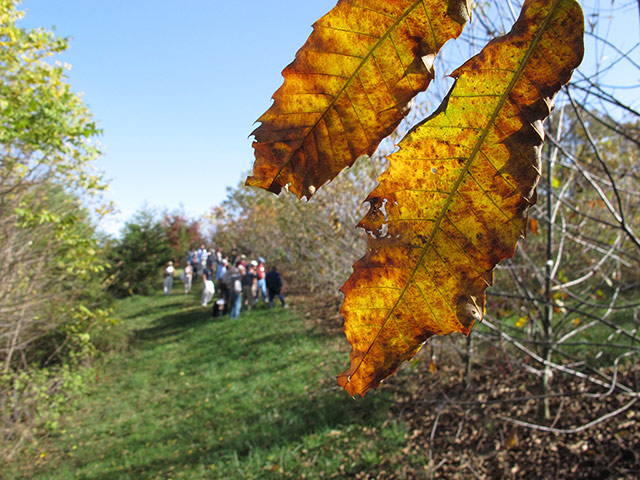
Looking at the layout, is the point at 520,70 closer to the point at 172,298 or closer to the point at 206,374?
the point at 206,374

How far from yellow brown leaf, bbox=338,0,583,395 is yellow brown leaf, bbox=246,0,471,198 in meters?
0.05

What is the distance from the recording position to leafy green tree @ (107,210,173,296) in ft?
68.0

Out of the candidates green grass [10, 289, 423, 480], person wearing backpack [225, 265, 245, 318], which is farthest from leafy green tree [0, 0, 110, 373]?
person wearing backpack [225, 265, 245, 318]

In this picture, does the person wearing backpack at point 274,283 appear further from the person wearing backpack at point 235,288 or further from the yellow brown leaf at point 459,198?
the yellow brown leaf at point 459,198

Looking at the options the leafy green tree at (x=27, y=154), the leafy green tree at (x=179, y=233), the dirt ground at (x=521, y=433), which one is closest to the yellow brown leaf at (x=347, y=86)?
the dirt ground at (x=521, y=433)

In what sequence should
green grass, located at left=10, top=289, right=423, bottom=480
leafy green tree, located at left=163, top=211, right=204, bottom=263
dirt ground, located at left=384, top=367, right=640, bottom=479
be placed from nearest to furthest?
dirt ground, located at left=384, top=367, right=640, bottom=479
green grass, located at left=10, top=289, right=423, bottom=480
leafy green tree, located at left=163, top=211, right=204, bottom=263

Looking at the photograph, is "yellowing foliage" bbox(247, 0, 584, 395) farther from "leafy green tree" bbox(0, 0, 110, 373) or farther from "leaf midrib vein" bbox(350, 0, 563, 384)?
"leafy green tree" bbox(0, 0, 110, 373)

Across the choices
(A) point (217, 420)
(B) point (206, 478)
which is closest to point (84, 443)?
(A) point (217, 420)

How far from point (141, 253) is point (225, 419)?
1508 cm

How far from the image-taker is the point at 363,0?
41cm

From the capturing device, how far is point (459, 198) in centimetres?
40

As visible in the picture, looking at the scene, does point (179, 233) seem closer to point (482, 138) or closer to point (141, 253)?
point (141, 253)

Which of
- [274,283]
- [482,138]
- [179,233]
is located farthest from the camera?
[179,233]

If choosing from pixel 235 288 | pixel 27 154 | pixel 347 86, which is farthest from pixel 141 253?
pixel 347 86
